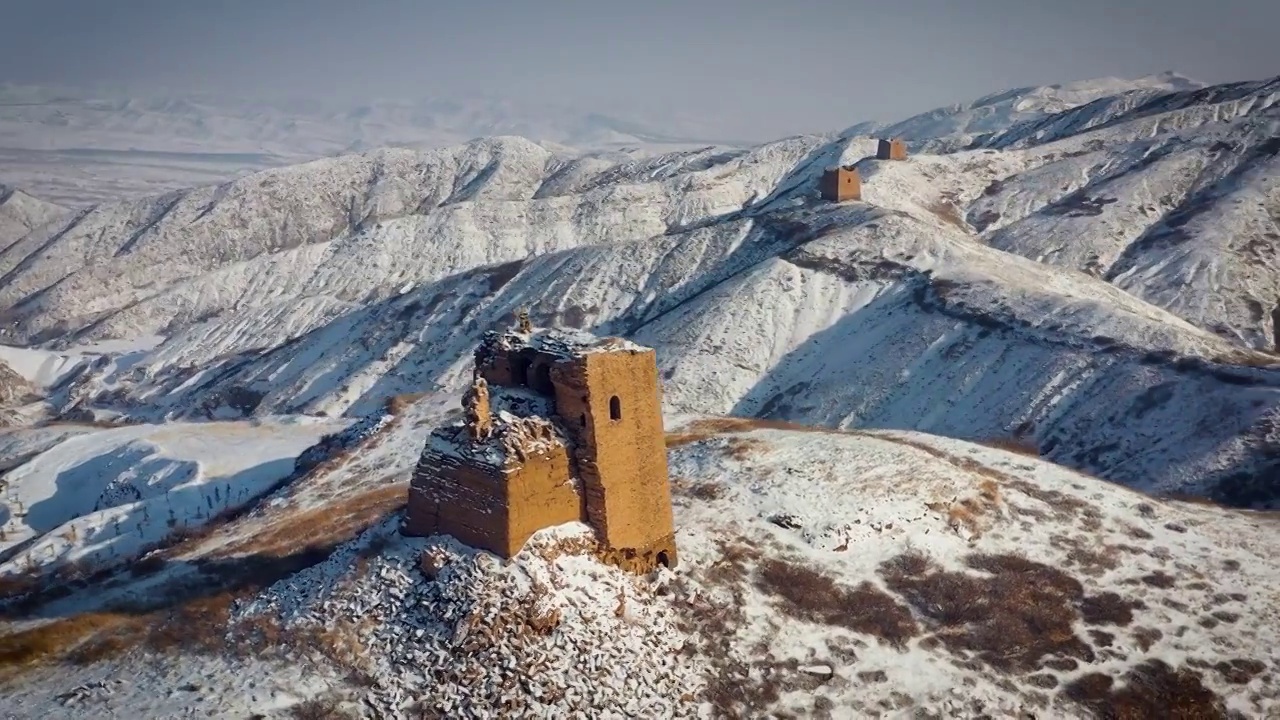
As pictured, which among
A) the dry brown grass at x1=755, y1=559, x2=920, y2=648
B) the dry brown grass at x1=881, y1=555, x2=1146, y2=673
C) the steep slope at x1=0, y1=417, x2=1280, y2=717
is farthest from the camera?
the dry brown grass at x1=755, y1=559, x2=920, y2=648

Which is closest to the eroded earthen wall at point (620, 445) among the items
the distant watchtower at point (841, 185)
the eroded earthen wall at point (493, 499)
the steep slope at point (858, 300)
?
the eroded earthen wall at point (493, 499)

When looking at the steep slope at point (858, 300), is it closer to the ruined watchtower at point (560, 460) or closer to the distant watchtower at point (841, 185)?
the distant watchtower at point (841, 185)

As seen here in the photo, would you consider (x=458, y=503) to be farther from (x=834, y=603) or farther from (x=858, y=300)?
(x=858, y=300)

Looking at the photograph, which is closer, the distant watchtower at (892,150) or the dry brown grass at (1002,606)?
the dry brown grass at (1002,606)

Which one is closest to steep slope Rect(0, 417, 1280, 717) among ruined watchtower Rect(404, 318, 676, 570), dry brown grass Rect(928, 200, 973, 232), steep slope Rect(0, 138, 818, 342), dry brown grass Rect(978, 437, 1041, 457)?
ruined watchtower Rect(404, 318, 676, 570)

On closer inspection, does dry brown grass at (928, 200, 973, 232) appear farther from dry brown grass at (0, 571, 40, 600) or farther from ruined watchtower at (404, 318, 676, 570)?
dry brown grass at (0, 571, 40, 600)

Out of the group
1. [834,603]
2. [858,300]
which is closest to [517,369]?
[834,603]
